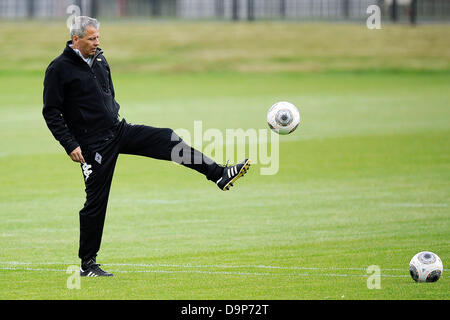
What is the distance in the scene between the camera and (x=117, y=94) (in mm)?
34219

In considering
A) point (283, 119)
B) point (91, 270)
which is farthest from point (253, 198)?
point (91, 270)

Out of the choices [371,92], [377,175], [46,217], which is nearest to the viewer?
[46,217]

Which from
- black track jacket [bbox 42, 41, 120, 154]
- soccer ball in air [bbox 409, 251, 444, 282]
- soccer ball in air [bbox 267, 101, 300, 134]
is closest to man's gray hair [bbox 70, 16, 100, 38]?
black track jacket [bbox 42, 41, 120, 154]

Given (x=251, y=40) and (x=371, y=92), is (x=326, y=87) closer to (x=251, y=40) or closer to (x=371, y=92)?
(x=371, y=92)

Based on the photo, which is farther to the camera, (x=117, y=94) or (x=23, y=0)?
(x=23, y=0)

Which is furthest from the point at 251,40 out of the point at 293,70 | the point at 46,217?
the point at 46,217

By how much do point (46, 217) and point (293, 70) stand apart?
28779mm

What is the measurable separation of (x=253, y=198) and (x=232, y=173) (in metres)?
5.52

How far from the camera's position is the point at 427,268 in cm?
976

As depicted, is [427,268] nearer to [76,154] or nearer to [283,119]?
[283,119]

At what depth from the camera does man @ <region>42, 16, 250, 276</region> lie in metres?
9.93

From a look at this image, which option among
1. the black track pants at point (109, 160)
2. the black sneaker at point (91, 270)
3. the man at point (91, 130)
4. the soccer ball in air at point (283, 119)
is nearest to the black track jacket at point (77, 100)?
the man at point (91, 130)
